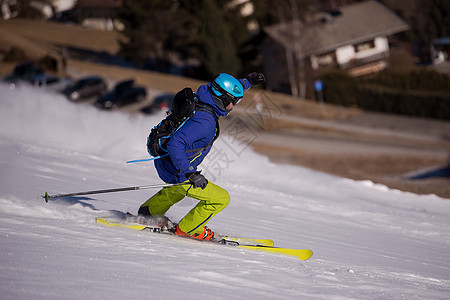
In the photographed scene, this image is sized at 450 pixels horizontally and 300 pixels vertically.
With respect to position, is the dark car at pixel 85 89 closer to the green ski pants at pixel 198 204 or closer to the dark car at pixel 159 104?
the dark car at pixel 159 104

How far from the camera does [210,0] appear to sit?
146 ft

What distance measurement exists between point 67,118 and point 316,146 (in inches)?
594

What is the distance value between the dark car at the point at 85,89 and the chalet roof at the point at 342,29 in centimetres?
1696

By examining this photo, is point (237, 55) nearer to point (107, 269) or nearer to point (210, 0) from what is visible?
point (210, 0)

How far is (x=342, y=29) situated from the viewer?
4700 centimetres

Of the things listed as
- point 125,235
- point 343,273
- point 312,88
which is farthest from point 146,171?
point 312,88

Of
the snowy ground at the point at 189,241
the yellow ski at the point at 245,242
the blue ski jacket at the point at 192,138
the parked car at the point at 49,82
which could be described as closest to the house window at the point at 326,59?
the parked car at the point at 49,82

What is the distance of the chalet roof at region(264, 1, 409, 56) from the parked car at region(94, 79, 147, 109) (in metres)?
15.6

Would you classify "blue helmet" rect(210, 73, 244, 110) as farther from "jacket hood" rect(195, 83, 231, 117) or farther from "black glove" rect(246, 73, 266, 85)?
"black glove" rect(246, 73, 266, 85)

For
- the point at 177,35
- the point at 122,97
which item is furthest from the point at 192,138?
the point at 177,35

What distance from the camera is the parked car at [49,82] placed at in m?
30.3

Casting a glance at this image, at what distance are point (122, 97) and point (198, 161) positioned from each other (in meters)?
25.8

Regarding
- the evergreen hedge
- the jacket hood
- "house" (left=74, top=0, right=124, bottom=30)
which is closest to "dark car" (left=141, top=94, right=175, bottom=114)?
the evergreen hedge

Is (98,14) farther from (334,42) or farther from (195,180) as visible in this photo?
(195,180)
